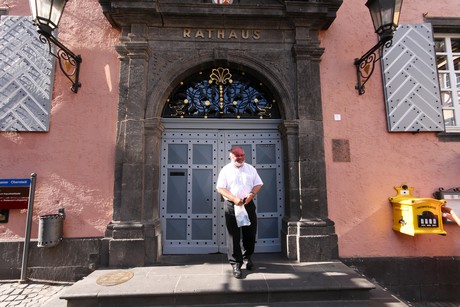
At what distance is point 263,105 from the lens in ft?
16.5

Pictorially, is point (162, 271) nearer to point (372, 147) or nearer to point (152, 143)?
point (152, 143)

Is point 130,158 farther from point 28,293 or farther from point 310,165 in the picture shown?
point 310,165

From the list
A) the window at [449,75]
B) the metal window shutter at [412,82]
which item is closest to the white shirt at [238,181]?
the metal window shutter at [412,82]

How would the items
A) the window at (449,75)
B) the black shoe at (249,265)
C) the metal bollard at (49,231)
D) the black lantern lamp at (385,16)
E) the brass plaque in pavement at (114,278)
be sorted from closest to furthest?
1. the brass plaque in pavement at (114,278)
2. the black shoe at (249,265)
3. the black lantern lamp at (385,16)
4. the metal bollard at (49,231)
5. the window at (449,75)

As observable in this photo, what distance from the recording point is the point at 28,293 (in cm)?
381

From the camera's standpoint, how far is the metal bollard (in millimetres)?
4102

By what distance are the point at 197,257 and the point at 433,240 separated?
13.3ft

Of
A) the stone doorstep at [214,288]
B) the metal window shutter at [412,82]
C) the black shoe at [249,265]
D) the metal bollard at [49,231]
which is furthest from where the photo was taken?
the metal window shutter at [412,82]

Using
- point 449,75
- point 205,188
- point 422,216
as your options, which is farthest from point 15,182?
point 449,75

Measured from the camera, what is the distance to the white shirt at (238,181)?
3.66 metres

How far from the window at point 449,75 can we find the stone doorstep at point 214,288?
3606 mm

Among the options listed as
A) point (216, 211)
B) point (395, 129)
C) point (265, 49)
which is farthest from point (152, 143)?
point (395, 129)

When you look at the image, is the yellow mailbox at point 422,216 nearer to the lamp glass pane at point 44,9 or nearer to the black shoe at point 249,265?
the black shoe at point 249,265

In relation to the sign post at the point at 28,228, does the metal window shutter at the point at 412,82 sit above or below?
above
